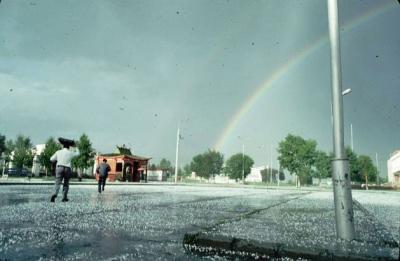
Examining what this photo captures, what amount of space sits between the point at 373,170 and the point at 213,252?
103472 mm

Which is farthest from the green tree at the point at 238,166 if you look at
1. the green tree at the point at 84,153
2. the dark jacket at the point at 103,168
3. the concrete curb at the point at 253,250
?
the concrete curb at the point at 253,250

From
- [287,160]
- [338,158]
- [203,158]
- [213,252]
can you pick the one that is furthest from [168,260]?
[203,158]

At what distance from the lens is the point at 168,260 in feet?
10.9

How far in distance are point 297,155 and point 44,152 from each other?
60187 millimetres

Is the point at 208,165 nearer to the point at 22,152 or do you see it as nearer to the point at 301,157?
the point at 301,157

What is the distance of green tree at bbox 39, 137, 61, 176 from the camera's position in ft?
205

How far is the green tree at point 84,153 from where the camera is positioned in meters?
61.8

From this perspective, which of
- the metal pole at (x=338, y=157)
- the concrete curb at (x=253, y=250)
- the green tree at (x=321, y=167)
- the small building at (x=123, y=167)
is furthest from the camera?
the green tree at (x=321, y=167)

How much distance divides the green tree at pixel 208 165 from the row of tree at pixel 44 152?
245 feet

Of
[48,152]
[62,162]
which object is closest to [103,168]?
[62,162]

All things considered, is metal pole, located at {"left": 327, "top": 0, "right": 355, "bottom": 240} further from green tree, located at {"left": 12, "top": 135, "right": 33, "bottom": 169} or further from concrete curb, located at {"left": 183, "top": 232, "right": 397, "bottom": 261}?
green tree, located at {"left": 12, "top": 135, "right": 33, "bottom": 169}

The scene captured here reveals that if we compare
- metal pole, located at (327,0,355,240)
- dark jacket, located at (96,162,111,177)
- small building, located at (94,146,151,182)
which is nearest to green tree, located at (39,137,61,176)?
small building, located at (94,146,151,182)

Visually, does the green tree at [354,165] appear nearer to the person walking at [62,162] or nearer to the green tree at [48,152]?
the green tree at [48,152]

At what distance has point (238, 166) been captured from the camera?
134m
